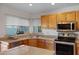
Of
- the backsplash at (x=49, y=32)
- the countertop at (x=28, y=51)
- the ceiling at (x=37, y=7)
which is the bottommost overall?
the countertop at (x=28, y=51)

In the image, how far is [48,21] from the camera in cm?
133

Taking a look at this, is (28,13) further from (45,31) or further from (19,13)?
(45,31)

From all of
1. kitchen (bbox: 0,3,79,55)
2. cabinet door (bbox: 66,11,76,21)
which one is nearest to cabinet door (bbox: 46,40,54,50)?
kitchen (bbox: 0,3,79,55)

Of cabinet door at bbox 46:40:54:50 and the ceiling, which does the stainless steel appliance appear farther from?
the ceiling

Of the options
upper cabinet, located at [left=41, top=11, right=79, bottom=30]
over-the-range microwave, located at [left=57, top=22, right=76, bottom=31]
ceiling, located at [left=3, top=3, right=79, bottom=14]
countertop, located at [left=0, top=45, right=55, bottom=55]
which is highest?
ceiling, located at [left=3, top=3, right=79, bottom=14]

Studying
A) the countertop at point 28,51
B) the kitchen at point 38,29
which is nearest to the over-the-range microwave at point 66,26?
the kitchen at point 38,29

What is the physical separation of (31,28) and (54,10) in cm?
37

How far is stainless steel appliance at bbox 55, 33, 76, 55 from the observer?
1.26 m

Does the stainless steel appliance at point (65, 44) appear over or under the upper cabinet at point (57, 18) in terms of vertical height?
under

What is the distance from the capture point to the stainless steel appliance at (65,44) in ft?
4.15

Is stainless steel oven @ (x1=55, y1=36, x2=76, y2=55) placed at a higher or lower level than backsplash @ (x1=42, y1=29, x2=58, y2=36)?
lower

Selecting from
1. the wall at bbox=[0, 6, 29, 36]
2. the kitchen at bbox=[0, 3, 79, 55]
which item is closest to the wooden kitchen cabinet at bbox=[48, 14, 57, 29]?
the kitchen at bbox=[0, 3, 79, 55]

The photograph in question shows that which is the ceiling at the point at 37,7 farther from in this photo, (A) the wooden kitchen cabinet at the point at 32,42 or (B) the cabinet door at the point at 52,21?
(A) the wooden kitchen cabinet at the point at 32,42

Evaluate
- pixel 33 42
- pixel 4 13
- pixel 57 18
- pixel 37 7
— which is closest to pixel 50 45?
pixel 33 42
